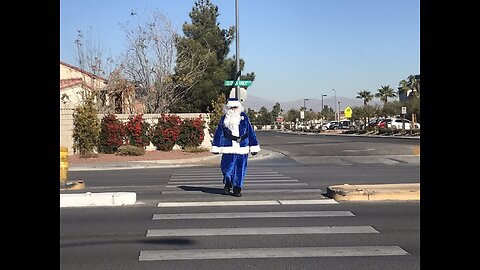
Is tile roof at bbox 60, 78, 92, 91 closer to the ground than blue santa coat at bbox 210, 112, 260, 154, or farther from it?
farther from it

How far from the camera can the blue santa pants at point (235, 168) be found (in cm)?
1047

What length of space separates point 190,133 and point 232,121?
1766 cm

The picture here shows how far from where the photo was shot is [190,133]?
28219 millimetres

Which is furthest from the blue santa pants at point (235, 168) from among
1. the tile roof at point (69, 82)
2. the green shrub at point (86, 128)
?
the tile roof at point (69, 82)

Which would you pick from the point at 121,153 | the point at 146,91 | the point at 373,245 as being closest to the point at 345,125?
the point at 146,91

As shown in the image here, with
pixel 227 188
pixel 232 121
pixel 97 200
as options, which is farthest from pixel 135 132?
pixel 97 200

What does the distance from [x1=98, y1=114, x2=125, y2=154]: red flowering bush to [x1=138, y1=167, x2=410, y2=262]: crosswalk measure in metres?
13.8

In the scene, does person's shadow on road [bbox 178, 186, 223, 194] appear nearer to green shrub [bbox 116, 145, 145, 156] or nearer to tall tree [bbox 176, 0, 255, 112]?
green shrub [bbox 116, 145, 145, 156]

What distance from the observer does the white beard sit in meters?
10.6

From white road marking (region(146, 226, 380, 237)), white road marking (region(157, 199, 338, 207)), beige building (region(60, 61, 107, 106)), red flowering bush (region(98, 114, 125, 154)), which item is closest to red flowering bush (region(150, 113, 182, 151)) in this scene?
red flowering bush (region(98, 114, 125, 154))

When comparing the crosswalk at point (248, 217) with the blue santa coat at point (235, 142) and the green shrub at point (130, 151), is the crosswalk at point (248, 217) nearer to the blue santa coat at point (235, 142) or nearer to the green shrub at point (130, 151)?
the blue santa coat at point (235, 142)

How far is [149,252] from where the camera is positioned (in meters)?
6.17
